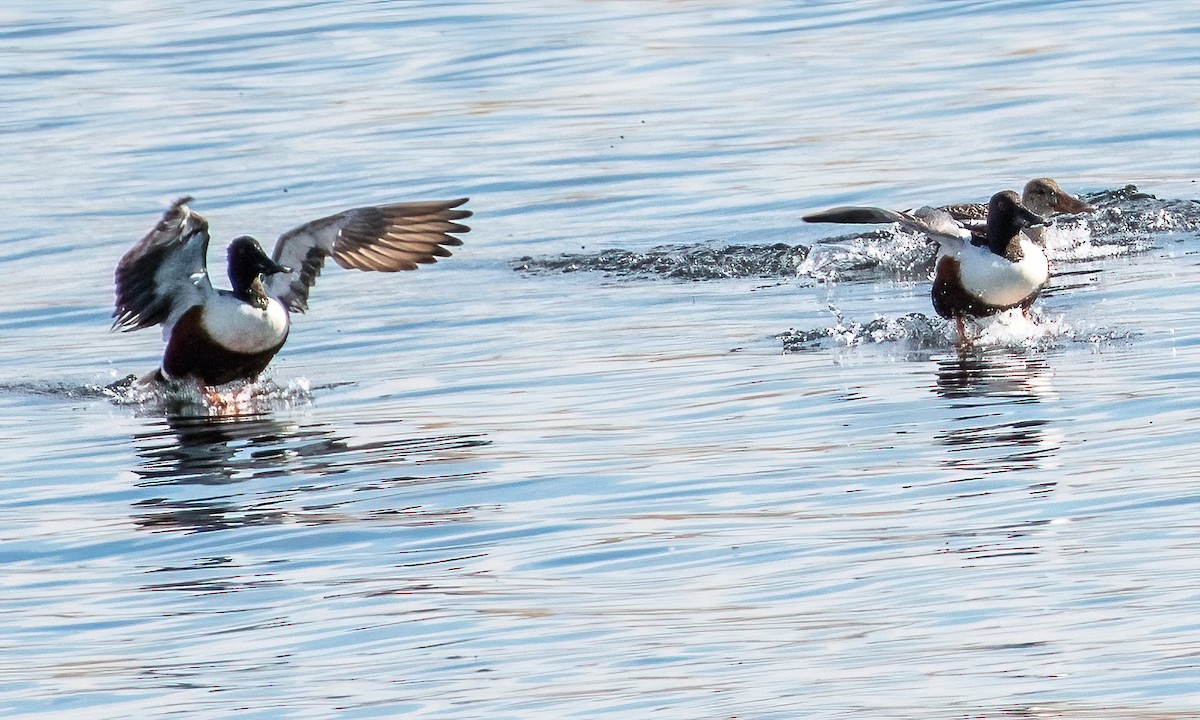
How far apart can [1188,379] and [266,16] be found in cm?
1932

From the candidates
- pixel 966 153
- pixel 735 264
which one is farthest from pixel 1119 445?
pixel 966 153

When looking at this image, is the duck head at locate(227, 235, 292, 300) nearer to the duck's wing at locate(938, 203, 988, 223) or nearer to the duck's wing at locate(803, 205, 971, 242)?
the duck's wing at locate(803, 205, 971, 242)

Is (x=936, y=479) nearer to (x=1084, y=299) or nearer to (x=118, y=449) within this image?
(x=118, y=449)

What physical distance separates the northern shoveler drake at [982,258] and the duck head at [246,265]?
251 cm

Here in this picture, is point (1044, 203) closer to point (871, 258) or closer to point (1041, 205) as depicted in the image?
point (1041, 205)

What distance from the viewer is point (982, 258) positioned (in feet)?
35.1

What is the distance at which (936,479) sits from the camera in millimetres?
7305

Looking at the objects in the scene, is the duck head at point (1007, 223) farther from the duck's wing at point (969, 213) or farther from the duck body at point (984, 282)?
the duck's wing at point (969, 213)

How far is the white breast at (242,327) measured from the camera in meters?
10.1

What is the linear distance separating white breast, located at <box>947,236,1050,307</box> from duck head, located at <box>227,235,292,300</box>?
322 cm

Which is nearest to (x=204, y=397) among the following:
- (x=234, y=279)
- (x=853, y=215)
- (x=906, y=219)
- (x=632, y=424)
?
(x=234, y=279)

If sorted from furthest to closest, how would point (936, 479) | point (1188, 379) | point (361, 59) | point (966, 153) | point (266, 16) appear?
1. point (266, 16)
2. point (361, 59)
3. point (966, 153)
4. point (1188, 379)
5. point (936, 479)

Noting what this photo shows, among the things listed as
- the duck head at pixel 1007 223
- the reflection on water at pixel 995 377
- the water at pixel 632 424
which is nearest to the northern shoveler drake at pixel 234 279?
the water at pixel 632 424

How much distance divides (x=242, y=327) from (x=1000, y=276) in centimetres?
348
